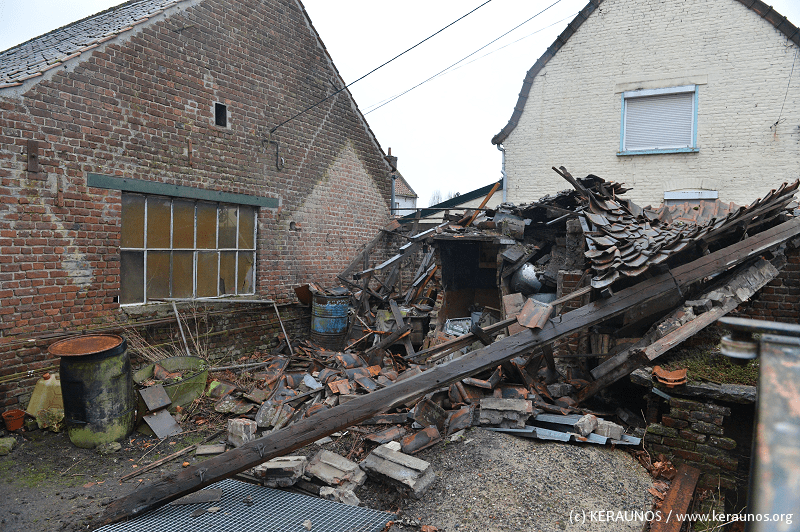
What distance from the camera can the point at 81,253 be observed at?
5.58 meters

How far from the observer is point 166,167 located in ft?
21.4

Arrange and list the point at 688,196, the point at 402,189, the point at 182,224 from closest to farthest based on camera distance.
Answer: the point at 182,224 → the point at 688,196 → the point at 402,189

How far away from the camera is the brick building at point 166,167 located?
16.8 feet

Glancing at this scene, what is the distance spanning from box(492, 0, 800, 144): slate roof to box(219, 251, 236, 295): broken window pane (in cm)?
728

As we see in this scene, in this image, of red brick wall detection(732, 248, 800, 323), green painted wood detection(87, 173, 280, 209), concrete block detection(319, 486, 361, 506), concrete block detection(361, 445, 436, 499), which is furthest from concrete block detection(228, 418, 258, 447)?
red brick wall detection(732, 248, 800, 323)

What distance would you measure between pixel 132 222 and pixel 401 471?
5.23 m

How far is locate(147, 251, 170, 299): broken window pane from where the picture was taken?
6457mm

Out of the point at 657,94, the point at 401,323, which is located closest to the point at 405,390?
the point at 401,323

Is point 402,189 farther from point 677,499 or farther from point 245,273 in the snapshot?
point 677,499

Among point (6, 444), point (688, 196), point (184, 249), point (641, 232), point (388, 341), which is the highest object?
point (688, 196)

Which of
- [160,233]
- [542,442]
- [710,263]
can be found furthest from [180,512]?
[710,263]

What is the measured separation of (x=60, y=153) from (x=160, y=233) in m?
1.63

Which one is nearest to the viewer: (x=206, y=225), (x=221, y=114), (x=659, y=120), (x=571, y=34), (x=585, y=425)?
(x=585, y=425)

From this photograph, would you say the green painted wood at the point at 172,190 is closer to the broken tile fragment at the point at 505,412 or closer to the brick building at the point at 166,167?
the brick building at the point at 166,167
